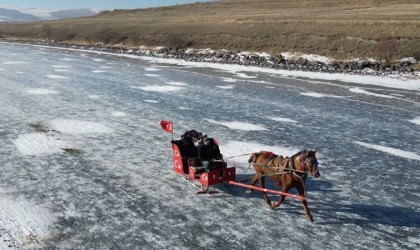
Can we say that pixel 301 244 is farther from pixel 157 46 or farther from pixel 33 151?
pixel 157 46


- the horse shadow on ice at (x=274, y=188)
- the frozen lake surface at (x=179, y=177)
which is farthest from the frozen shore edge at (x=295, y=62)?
the horse shadow on ice at (x=274, y=188)

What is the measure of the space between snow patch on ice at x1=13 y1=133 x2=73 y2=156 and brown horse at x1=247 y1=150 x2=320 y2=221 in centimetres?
538

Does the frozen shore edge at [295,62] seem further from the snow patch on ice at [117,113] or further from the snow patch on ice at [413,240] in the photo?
the snow patch on ice at [413,240]

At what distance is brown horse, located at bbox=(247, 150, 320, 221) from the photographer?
6.17 metres

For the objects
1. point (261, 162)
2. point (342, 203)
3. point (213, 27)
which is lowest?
point (342, 203)

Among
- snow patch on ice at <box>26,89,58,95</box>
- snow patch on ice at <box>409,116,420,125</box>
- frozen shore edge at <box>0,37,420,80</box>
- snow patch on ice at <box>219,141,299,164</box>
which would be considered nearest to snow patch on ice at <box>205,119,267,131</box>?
snow patch on ice at <box>219,141,299,164</box>

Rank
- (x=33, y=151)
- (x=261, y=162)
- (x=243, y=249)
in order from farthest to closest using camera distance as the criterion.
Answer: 1. (x=33, y=151)
2. (x=261, y=162)
3. (x=243, y=249)

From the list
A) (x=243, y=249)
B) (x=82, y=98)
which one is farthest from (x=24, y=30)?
(x=243, y=249)

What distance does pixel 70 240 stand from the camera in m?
5.87

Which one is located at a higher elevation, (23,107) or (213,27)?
(213,27)

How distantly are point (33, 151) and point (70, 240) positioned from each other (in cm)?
477

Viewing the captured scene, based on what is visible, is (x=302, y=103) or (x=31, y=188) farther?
(x=302, y=103)

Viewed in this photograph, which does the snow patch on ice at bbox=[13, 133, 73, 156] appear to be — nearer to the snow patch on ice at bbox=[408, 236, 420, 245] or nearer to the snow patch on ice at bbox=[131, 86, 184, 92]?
the snow patch on ice at bbox=[408, 236, 420, 245]

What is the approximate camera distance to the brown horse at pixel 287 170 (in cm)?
617
